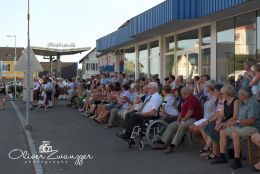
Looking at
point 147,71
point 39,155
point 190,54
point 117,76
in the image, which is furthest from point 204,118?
point 147,71

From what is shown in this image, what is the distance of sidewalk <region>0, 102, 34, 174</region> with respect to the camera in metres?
8.52

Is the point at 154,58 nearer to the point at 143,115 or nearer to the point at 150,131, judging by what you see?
the point at 143,115

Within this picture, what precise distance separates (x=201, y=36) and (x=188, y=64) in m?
1.81

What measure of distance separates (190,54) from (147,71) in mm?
6243

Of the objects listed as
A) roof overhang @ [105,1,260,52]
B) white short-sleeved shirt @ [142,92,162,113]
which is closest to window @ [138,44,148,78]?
roof overhang @ [105,1,260,52]

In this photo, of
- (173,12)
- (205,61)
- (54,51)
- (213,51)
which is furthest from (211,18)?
(54,51)

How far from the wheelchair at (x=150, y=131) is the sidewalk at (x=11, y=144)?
256 cm

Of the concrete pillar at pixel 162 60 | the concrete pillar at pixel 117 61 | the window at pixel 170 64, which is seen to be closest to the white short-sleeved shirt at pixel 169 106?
the window at pixel 170 64

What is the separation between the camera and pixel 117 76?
2264cm

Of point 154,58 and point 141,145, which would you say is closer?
point 141,145

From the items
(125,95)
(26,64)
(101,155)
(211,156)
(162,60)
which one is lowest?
(101,155)

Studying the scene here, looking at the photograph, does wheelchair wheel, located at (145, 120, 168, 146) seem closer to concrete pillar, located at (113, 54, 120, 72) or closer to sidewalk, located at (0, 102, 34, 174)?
sidewalk, located at (0, 102, 34, 174)

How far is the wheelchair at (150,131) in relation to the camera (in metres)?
10.4

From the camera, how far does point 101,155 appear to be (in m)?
9.91
